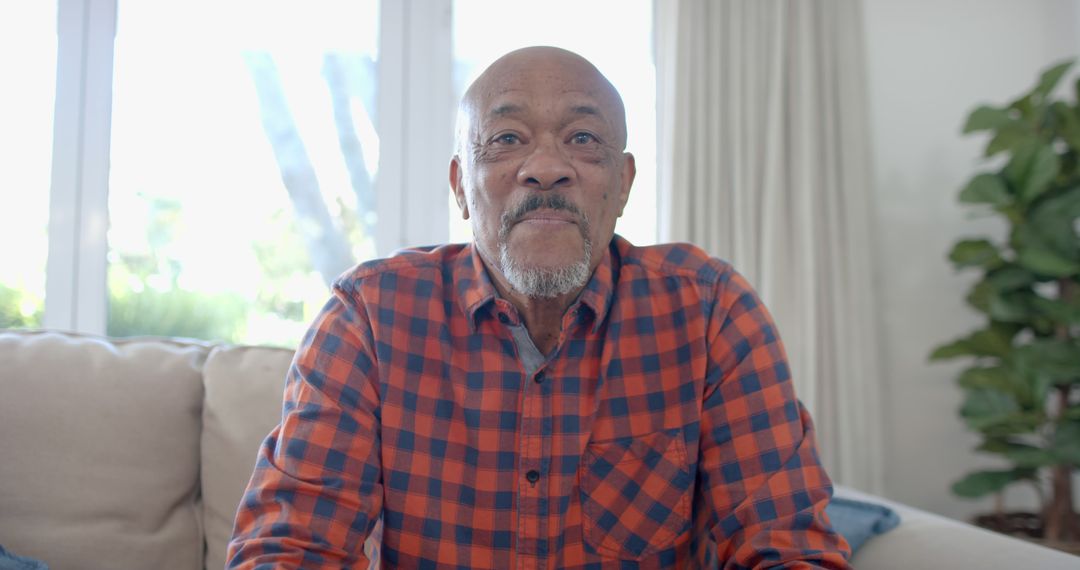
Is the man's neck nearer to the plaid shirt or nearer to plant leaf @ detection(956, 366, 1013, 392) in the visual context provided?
the plaid shirt

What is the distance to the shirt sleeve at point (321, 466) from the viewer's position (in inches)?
38.8

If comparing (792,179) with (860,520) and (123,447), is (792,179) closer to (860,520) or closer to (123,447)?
(860,520)

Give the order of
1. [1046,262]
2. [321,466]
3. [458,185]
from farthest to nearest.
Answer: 1. [1046,262]
2. [458,185]
3. [321,466]

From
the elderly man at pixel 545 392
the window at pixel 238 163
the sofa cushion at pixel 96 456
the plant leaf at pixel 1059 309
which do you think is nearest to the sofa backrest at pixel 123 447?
the sofa cushion at pixel 96 456

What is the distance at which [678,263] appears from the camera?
1.26 metres

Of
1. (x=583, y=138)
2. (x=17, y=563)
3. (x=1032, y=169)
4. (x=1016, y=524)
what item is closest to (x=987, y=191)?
(x=1032, y=169)

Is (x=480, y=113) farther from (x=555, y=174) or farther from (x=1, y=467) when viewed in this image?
(x=1, y=467)

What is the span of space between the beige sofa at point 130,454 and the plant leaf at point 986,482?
120 centimetres

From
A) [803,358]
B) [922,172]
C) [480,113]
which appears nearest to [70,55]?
[480,113]

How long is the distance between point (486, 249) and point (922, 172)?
2.32 m

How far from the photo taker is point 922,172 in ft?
9.73

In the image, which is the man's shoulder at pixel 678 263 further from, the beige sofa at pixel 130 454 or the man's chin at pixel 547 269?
the beige sofa at pixel 130 454

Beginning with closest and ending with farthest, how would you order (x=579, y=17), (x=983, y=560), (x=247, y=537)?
(x=247, y=537) < (x=983, y=560) < (x=579, y=17)

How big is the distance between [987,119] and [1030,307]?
58 centimetres
